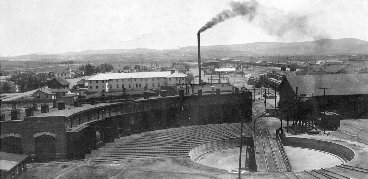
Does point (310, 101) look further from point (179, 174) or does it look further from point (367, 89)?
point (179, 174)

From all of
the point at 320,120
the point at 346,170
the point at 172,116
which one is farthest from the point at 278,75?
the point at 346,170

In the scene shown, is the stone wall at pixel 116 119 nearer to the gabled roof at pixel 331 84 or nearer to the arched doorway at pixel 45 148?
the arched doorway at pixel 45 148

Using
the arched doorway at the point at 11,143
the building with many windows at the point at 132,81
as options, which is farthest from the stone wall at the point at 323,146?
the building with many windows at the point at 132,81

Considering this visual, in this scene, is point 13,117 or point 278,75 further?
point 278,75

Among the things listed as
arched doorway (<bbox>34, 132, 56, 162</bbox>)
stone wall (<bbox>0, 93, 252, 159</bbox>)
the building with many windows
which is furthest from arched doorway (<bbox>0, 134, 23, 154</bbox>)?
the building with many windows

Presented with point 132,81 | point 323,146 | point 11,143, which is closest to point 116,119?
point 11,143

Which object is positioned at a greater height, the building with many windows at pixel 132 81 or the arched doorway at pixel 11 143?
the building with many windows at pixel 132 81

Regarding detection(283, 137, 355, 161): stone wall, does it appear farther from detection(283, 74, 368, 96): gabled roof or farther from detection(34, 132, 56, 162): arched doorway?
detection(34, 132, 56, 162): arched doorway
